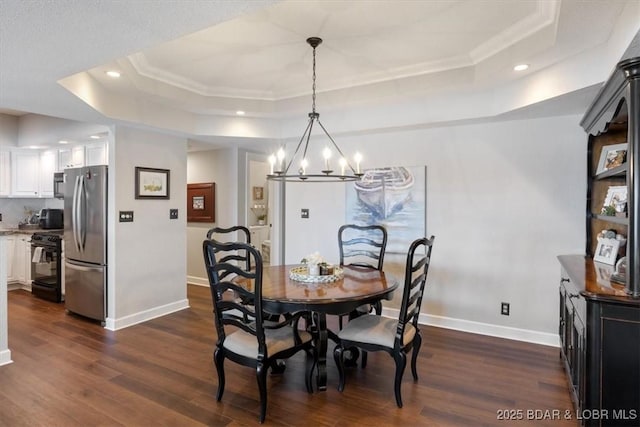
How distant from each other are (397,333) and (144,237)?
3.16m

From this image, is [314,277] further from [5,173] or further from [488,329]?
[5,173]

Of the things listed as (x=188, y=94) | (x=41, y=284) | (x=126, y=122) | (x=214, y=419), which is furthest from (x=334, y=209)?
(x=41, y=284)

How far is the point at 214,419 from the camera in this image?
232 centimetres

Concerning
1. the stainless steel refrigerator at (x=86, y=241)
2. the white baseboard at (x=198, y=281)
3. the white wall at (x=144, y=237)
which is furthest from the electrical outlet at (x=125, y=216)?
the white baseboard at (x=198, y=281)

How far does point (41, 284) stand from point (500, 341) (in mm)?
5841

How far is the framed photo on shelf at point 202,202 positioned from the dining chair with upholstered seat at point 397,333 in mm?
3739

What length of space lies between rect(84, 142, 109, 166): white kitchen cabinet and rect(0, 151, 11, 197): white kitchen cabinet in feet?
6.13

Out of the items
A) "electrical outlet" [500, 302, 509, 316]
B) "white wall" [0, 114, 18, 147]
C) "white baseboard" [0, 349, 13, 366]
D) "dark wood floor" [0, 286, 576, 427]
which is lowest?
"dark wood floor" [0, 286, 576, 427]

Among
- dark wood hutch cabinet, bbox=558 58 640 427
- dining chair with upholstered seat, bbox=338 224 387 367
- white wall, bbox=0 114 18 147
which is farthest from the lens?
white wall, bbox=0 114 18 147

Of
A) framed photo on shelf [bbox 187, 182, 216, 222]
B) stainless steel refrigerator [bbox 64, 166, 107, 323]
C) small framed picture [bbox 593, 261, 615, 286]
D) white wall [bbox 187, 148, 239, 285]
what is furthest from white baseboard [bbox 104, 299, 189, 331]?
small framed picture [bbox 593, 261, 615, 286]

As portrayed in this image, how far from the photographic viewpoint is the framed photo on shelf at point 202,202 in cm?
587

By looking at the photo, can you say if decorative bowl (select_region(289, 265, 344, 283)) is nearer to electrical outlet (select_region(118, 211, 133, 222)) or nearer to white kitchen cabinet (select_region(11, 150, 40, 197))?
electrical outlet (select_region(118, 211, 133, 222))

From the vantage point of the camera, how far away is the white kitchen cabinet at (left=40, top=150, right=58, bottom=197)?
5.49 metres

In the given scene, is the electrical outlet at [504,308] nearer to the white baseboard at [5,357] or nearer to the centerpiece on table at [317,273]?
the centerpiece on table at [317,273]
